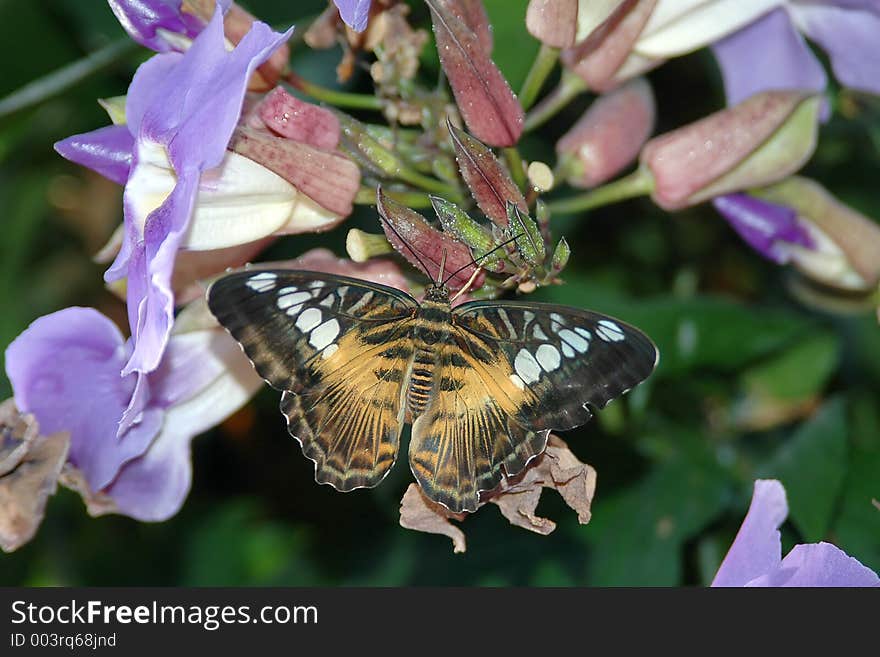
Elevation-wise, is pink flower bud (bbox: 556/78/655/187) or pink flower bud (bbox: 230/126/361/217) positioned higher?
pink flower bud (bbox: 230/126/361/217)

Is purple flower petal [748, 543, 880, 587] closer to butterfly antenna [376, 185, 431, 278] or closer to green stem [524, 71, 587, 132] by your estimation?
butterfly antenna [376, 185, 431, 278]

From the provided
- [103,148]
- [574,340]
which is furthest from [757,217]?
[103,148]

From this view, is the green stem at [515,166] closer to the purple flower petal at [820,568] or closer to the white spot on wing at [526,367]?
the white spot on wing at [526,367]

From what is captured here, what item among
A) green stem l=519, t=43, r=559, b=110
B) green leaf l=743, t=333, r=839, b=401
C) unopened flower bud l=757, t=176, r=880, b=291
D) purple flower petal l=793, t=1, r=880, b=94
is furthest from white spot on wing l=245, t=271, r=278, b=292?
green leaf l=743, t=333, r=839, b=401

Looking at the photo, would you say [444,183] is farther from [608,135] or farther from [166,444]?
[166,444]

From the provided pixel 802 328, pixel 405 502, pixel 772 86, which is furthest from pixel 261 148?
pixel 802 328

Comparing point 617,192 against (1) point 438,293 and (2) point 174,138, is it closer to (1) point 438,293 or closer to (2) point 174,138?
(1) point 438,293

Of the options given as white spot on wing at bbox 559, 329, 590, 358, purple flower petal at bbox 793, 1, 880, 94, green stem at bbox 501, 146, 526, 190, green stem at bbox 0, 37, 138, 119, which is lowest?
purple flower petal at bbox 793, 1, 880, 94
